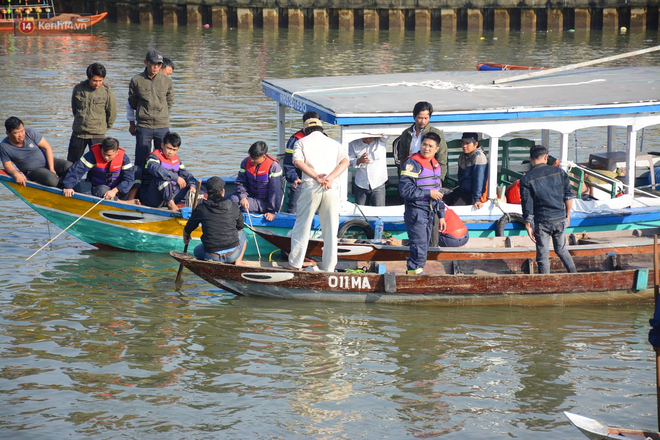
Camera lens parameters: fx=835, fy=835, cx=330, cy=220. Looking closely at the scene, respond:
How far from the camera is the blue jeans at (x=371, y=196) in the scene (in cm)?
1038

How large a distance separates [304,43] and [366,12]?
3.88m

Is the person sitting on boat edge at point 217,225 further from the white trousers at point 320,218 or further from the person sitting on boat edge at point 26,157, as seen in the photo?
the person sitting on boat edge at point 26,157

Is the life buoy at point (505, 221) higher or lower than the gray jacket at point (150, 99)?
lower

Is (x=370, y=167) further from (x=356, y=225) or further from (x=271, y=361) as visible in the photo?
(x=271, y=361)

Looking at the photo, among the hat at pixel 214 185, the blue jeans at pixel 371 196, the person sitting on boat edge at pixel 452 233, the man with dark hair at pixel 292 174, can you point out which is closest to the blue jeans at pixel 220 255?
the hat at pixel 214 185

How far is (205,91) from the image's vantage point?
78.3ft

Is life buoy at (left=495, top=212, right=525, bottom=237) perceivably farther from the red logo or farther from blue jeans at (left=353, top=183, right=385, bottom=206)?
the red logo

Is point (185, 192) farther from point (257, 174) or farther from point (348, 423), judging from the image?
point (348, 423)

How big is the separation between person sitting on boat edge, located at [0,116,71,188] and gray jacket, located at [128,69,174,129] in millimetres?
1407

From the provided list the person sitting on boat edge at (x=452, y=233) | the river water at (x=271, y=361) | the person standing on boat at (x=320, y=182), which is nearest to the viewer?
the river water at (x=271, y=361)

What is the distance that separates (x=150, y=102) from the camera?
38.4 feet

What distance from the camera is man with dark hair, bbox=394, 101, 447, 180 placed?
9.49 m

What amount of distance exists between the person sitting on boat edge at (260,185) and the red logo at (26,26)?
28068 millimetres

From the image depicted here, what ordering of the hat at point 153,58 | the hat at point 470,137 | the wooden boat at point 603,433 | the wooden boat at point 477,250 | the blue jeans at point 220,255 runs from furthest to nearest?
the hat at point 153,58
the hat at point 470,137
the wooden boat at point 477,250
the blue jeans at point 220,255
the wooden boat at point 603,433
